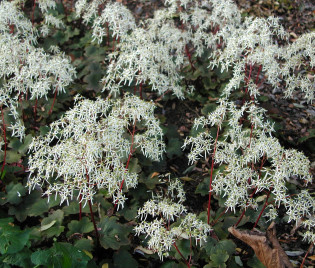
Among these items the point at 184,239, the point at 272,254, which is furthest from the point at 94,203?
the point at 272,254

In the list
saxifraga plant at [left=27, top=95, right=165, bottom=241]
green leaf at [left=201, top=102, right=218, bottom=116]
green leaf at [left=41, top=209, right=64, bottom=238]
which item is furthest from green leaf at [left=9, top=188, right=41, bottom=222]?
green leaf at [left=201, top=102, right=218, bottom=116]

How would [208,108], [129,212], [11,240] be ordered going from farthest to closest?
[208,108], [129,212], [11,240]

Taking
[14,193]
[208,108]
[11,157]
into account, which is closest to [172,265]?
[14,193]

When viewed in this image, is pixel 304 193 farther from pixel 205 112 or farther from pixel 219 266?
pixel 205 112

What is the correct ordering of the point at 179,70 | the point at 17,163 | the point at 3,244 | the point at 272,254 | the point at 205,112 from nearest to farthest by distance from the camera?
the point at 3,244 < the point at 272,254 < the point at 17,163 < the point at 205,112 < the point at 179,70

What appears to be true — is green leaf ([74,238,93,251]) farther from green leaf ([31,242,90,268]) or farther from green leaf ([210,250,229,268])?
green leaf ([210,250,229,268])

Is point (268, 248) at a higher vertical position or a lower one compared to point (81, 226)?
higher

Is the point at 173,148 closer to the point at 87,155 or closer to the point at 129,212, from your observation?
the point at 129,212
